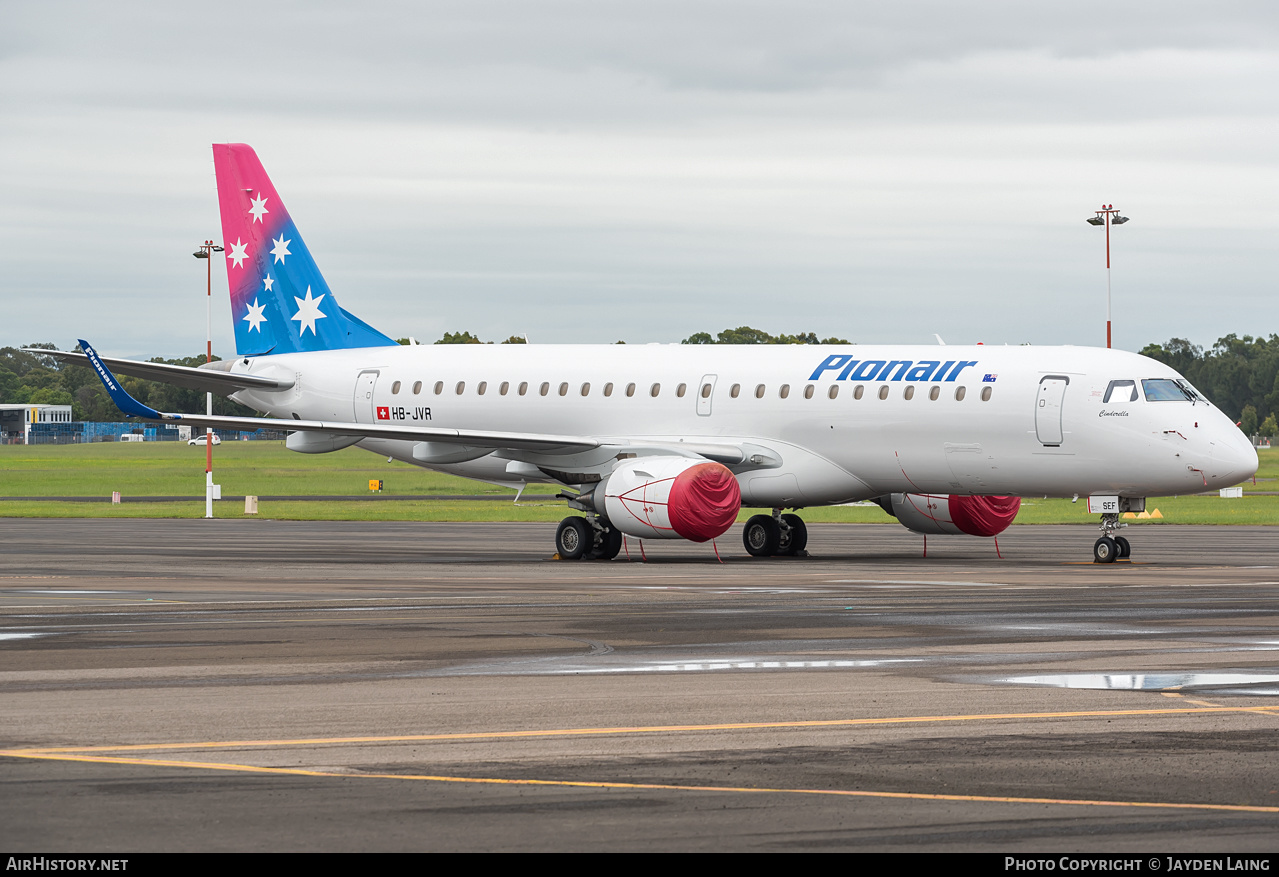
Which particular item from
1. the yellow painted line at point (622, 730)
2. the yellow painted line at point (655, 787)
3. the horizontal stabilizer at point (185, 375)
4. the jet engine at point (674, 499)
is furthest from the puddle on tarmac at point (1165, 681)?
the horizontal stabilizer at point (185, 375)

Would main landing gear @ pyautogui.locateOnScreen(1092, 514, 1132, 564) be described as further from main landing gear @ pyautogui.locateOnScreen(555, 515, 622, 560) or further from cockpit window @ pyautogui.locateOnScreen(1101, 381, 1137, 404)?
main landing gear @ pyautogui.locateOnScreen(555, 515, 622, 560)

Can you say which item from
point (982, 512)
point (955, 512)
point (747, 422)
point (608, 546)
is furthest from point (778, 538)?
point (982, 512)

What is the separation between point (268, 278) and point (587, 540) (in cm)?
1263

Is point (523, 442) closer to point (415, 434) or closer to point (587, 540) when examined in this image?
point (415, 434)

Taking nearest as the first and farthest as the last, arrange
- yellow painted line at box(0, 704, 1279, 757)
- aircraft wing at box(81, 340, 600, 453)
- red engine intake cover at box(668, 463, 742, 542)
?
yellow painted line at box(0, 704, 1279, 757)
red engine intake cover at box(668, 463, 742, 542)
aircraft wing at box(81, 340, 600, 453)

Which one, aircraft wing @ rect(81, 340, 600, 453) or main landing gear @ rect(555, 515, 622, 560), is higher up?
aircraft wing @ rect(81, 340, 600, 453)

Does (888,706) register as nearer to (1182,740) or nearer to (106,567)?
(1182,740)

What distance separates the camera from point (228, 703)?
482 inches

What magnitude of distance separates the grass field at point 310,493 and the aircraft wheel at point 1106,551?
11.0 meters

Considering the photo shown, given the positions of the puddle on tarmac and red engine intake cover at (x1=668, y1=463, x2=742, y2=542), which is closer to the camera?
the puddle on tarmac

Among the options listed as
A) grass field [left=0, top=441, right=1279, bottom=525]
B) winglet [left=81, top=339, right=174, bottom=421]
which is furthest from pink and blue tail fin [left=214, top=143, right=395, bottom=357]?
grass field [left=0, top=441, right=1279, bottom=525]

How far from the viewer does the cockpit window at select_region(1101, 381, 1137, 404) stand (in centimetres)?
2947

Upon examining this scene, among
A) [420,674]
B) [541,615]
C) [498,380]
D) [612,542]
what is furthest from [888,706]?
[498,380]

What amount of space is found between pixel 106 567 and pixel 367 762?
20.1 meters
